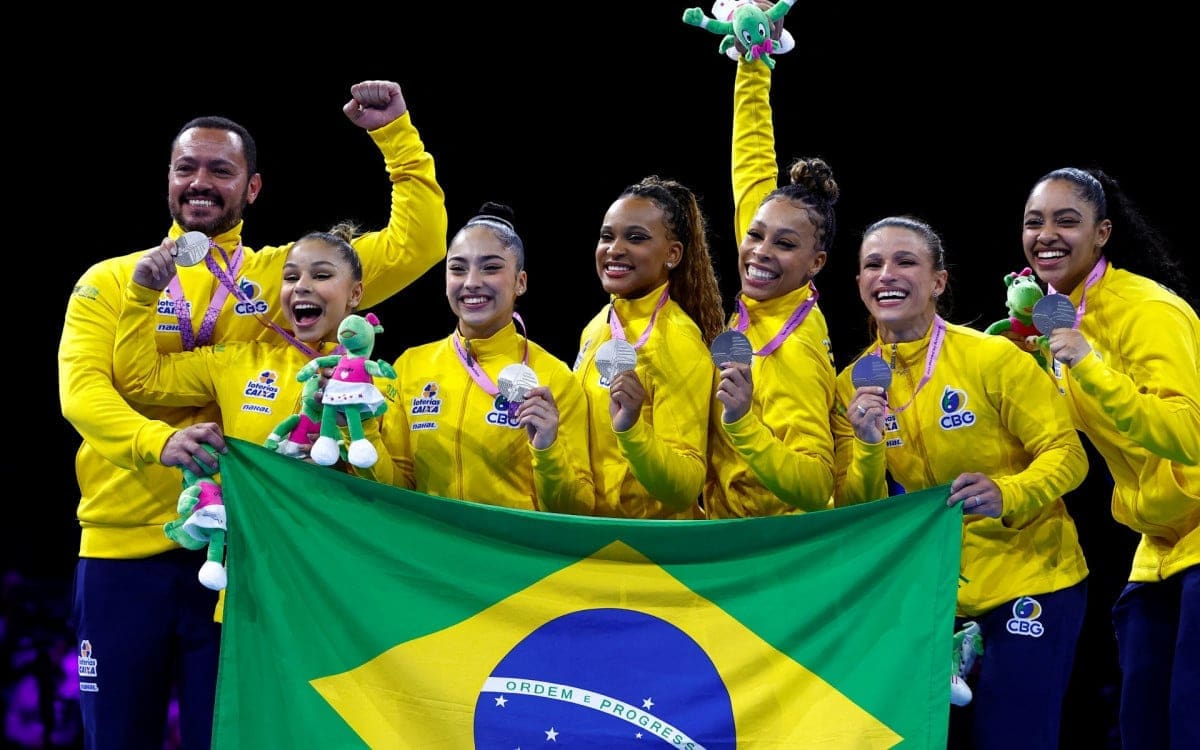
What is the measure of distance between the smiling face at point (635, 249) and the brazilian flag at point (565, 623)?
74 centimetres

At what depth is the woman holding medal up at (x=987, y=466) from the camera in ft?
10.7

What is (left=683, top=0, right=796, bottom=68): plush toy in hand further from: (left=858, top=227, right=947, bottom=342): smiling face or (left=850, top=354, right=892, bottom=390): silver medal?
(left=850, top=354, right=892, bottom=390): silver medal

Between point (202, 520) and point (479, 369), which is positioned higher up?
point (479, 369)

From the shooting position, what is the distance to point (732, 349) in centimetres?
323

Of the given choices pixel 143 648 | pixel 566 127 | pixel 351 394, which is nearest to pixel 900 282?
pixel 351 394

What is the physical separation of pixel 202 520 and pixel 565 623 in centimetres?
81

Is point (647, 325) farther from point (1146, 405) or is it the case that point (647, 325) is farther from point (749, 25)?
point (1146, 405)

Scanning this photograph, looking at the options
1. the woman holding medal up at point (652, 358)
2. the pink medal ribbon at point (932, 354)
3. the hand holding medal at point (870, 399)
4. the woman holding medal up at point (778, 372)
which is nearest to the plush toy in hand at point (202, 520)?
the woman holding medal up at point (652, 358)

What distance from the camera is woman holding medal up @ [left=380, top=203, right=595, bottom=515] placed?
3416mm

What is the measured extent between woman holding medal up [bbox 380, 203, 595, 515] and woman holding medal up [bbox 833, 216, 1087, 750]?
25.8 inches

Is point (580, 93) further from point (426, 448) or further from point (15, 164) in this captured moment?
point (426, 448)

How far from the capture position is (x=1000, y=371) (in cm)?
339

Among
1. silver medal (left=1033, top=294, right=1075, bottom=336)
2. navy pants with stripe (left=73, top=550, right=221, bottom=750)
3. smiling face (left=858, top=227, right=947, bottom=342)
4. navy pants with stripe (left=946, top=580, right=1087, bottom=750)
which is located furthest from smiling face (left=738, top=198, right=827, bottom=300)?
navy pants with stripe (left=73, top=550, right=221, bottom=750)

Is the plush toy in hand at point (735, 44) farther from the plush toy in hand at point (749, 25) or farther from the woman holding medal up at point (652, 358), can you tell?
the woman holding medal up at point (652, 358)
